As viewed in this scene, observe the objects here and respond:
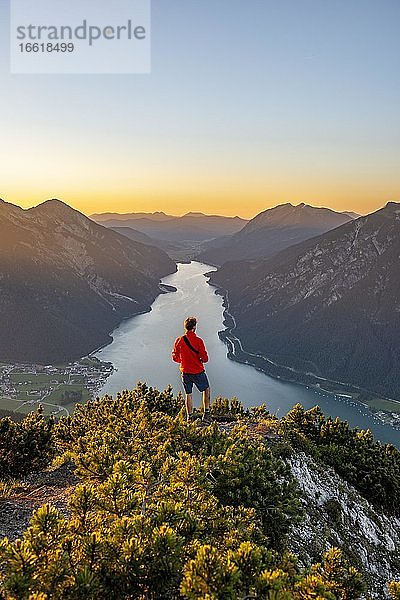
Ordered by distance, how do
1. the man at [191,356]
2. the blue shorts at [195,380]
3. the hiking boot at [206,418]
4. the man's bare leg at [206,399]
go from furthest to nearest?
the hiking boot at [206,418]
the man's bare leg at [206,399]
the blue shorts at [195,380]
the man at [191,356]

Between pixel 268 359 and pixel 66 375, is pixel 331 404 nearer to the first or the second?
pixel 268 359

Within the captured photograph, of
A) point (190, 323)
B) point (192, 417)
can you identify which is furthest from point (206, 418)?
point (190, 323)

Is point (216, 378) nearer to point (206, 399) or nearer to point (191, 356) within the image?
point (206, 399)

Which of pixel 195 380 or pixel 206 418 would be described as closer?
pixel 195 380

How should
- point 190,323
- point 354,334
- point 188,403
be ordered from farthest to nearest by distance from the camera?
1. point 354,334
2. point 188,403
3. point 190,323

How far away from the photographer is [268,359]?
15838 cm

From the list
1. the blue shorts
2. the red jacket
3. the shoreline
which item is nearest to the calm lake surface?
the shoreline

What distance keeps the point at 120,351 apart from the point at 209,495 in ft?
475

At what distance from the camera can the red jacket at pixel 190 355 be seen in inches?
485

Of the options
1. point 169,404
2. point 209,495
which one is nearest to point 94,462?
point 209,495

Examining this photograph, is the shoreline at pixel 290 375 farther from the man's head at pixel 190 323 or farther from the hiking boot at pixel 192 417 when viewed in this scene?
the man's head at pixel 190 323

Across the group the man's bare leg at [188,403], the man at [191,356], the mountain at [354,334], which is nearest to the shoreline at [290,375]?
the mountain at [354,334]

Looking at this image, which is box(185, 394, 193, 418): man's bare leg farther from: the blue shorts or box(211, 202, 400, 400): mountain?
box(211, 202, 400, 400): mountain

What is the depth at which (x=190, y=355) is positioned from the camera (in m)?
12.5
